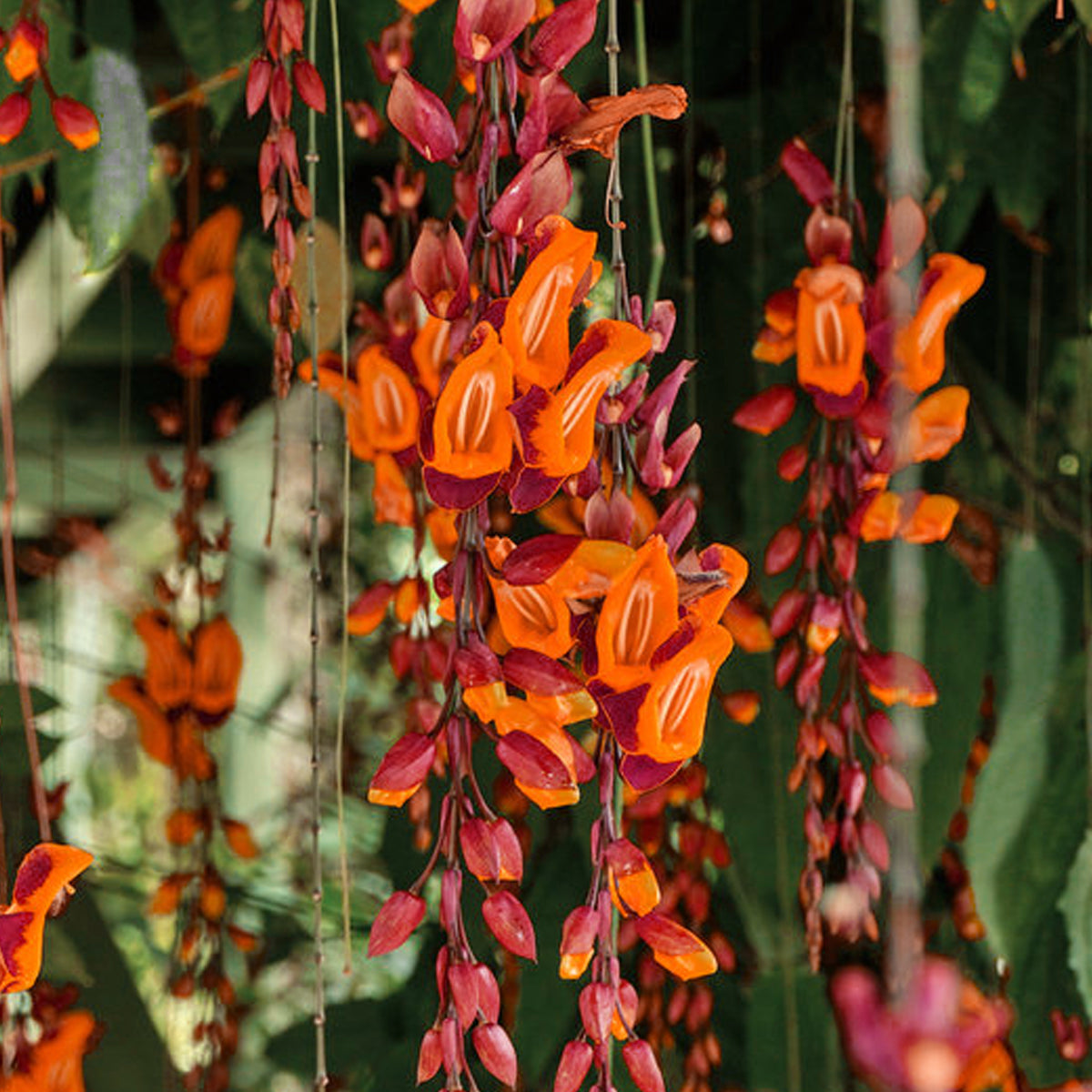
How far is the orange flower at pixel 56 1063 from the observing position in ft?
1.82

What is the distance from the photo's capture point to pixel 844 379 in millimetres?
507

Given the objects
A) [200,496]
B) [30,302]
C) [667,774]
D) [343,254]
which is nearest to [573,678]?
[667,774]

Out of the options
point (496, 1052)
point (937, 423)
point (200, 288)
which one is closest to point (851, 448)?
point (937, 423)

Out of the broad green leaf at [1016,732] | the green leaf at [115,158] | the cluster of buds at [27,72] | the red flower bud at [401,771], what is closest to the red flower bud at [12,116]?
the cluster of buds at [27,72]

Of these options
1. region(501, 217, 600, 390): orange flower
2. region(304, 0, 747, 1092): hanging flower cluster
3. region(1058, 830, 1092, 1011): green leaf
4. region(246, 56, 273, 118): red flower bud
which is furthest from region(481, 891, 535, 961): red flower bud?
region(1058, 830, 1092, 1011): green leaf

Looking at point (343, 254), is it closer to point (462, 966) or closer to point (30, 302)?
point (462, 966)

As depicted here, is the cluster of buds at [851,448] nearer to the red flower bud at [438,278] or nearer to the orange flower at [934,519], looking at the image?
the orange flower at [934,519]

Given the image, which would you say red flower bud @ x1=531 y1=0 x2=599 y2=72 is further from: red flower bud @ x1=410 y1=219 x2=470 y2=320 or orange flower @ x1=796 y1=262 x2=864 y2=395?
orange flower @ x1=796 y1=262 x2=864 y2=395

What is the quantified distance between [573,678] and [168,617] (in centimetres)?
51

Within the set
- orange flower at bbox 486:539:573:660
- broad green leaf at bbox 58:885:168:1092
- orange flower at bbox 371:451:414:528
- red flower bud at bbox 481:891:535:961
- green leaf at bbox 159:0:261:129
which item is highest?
green leaf at bbox 159:0:261:129

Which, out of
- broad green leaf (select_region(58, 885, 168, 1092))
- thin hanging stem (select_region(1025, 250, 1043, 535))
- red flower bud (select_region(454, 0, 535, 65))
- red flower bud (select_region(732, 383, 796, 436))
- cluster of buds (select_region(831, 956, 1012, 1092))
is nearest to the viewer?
cluster of buds (select_region(831, 956, 1012, 1092))

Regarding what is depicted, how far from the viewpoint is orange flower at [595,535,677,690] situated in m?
0.34

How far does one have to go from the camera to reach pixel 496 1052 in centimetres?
34

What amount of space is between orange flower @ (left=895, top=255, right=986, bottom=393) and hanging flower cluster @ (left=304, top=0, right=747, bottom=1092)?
14cm
